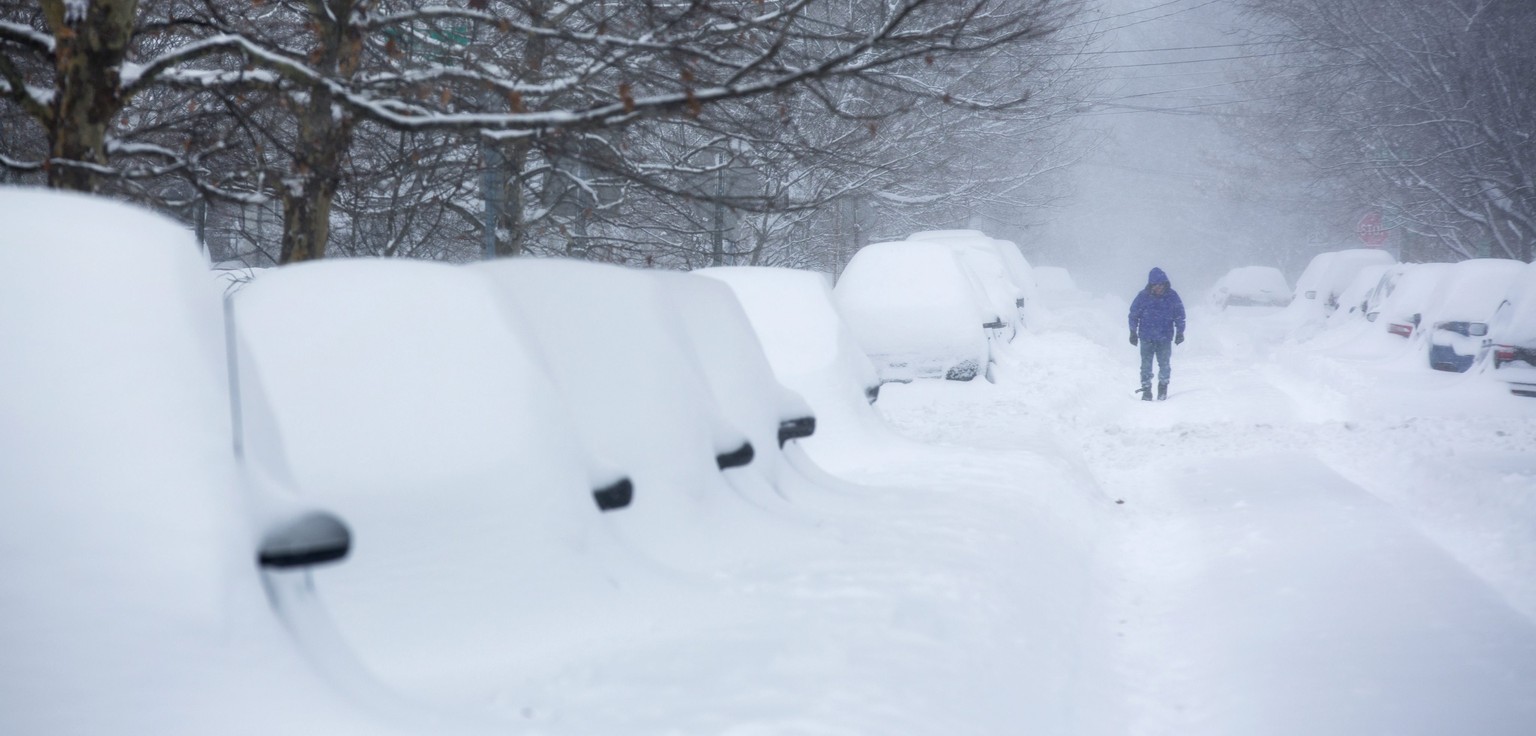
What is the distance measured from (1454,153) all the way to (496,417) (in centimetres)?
2525

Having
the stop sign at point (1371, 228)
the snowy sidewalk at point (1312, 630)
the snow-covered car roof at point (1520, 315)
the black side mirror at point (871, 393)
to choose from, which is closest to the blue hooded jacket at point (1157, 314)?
the snow-covered car roof at point (1520, 315)

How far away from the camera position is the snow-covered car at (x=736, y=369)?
19.0ft

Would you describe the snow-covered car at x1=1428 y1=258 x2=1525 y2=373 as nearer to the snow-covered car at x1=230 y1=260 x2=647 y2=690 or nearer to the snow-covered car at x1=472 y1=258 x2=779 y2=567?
the snow-covered car at x1=472 y1=258 x2=779 y2=567

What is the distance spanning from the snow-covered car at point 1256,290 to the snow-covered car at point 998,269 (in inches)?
504

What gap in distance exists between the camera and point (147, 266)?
117 inches

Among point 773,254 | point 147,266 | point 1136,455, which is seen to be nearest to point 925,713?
point 147,266

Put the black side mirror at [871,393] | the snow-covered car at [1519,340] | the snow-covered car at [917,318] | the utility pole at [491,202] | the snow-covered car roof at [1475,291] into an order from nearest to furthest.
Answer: the black side mirror at [871,393] < the utility pole at [491,202] < the snow-covered car at [1519,340] < the snow-covered car at [917,318] < the snow-covered car roof at [1475,291]

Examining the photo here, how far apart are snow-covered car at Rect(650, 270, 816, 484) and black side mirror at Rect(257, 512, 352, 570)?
277 cm

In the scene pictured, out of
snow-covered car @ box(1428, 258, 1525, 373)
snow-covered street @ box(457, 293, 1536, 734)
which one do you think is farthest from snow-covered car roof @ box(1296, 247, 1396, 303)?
snow-covered street @ box(457, 293, 1536, 734)

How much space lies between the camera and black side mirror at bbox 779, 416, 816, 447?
6.11 m

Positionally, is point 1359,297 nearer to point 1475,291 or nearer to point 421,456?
point 1475,291

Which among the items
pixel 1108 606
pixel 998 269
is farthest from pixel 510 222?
pixel 998 269

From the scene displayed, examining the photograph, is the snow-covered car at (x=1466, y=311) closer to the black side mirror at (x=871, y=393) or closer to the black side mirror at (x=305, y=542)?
the black side mirror at (x=871, y=393)

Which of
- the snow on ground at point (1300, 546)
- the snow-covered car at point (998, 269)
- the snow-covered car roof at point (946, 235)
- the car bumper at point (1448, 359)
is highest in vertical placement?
the snow-covered car roof at point (946, 235)
